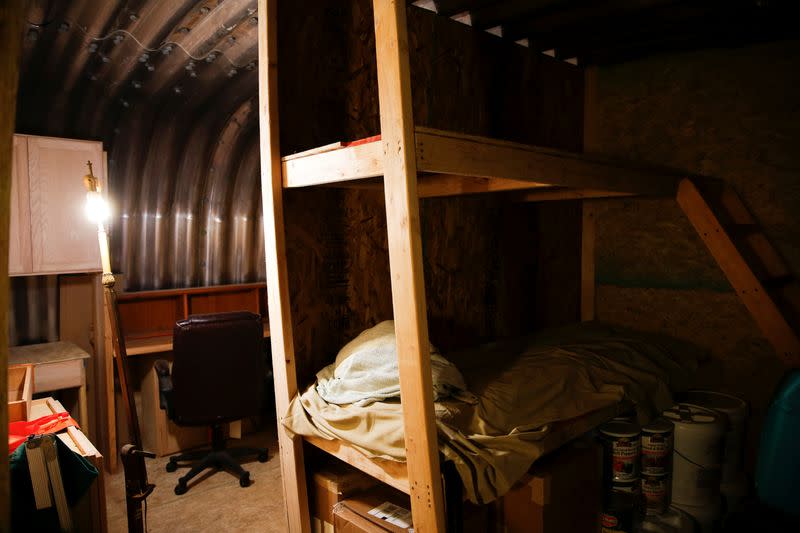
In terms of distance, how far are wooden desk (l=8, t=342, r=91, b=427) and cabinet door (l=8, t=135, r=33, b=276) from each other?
0.56 m

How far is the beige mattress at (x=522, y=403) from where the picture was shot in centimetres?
175

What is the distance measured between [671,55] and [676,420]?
228 centimetres

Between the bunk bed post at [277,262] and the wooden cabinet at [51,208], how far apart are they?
2.21 m

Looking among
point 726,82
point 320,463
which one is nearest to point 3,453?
point 320,463

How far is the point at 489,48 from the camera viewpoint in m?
3.16

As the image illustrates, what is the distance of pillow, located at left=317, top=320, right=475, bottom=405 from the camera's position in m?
1.97

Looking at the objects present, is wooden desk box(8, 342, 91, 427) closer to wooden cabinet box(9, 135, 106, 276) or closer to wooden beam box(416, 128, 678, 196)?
wooden cabinet box(9, 135, 106, 276)

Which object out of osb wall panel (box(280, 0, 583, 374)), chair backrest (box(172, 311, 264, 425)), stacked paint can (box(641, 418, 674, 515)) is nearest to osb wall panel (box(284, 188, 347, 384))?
osb wall panel (box(280, 0, 583, 374))

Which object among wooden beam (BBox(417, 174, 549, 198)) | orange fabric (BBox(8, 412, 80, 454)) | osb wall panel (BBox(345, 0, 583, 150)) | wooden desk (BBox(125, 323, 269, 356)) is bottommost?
orange fabric (BBox(8, 412, 80, 454))

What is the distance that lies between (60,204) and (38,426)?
1.97 m

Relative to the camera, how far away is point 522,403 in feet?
6.84

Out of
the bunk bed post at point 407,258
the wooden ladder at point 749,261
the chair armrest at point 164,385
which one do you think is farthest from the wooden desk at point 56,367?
the wooden ladder at point 749,261

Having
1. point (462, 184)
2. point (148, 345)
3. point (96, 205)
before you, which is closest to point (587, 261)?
point (462, 184)

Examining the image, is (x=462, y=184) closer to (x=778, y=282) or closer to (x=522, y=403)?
(x=522, y=403)
